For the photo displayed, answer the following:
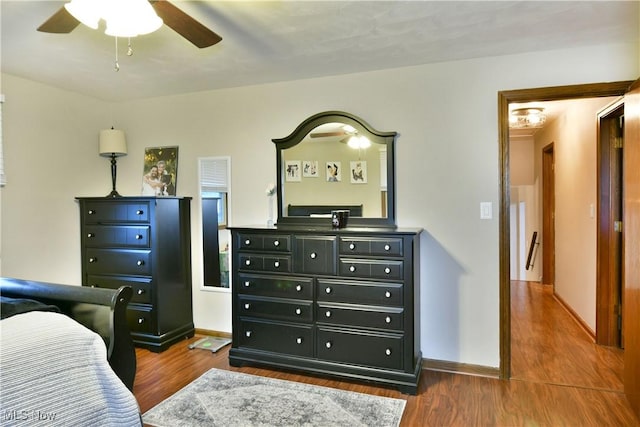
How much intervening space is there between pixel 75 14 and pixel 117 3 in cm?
21

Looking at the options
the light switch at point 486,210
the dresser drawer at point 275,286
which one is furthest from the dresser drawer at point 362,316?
the light switch at point 486,210

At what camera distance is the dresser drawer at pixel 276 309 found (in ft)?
9.28

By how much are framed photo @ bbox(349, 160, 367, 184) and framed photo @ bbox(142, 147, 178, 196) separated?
1736 mm

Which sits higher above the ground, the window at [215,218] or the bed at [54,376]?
the window at [215,218]

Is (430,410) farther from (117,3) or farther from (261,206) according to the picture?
(117,3)

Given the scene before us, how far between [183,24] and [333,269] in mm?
1734

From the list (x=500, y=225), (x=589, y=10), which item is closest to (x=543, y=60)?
(x=589, y=10)

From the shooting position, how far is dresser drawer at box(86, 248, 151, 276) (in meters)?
3.34

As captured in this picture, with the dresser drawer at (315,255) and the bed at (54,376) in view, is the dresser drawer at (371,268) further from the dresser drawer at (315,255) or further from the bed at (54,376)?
the bed at (54,376)

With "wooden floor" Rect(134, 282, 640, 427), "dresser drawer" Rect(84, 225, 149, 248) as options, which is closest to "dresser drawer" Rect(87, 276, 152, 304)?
"dresser drawer" Rect(84, 225, 149, 248)

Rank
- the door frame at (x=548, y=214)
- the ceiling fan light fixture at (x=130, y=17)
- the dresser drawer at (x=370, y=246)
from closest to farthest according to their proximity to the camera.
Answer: the ceiling fan light fixture at (x=130, y=17) < the dresser drawer at (x=370, y=246) < the door frame at (x=548, y=214)

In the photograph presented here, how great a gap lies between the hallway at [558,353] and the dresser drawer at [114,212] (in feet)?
10.4

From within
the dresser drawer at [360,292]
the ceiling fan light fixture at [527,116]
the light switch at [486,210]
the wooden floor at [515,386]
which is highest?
the ceiling fan light fixture at [527,116]

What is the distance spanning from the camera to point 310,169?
10.6ft
